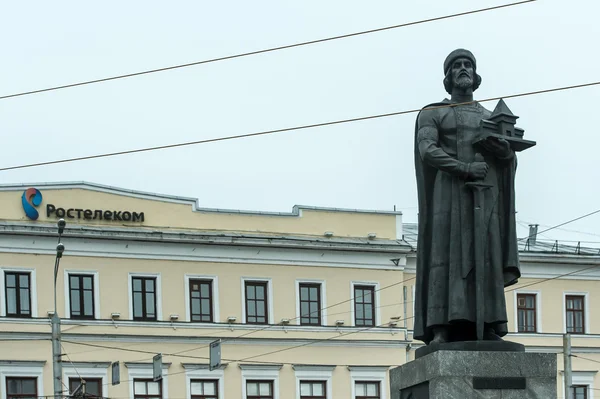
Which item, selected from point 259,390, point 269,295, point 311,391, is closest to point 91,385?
point 259,390

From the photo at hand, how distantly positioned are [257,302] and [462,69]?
36.5m

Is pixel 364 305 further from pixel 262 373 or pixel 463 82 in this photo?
pixel 463 82

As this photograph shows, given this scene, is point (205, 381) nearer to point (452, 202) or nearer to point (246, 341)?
point (246, 341)

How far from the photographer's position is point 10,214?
153 feet

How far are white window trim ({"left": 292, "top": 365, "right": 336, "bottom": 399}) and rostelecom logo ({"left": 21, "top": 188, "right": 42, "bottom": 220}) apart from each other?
10386 mm

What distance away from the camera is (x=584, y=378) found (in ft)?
175

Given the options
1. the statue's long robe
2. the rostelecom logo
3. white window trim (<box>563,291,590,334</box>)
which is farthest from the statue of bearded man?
white window trim (<box>563,291,590,334</box>)

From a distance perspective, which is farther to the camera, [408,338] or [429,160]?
[408,338]

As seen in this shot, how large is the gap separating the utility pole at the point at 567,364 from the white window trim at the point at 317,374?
793 cm

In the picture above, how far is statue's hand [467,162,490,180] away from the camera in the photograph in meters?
13.5

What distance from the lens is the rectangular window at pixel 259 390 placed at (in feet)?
→ 163

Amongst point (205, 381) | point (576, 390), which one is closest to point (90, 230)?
point (205, 381)

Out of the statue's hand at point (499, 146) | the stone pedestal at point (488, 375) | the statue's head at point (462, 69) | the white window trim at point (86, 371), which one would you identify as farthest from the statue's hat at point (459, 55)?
the white window trim at point (86, 371)

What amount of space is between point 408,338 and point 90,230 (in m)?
12.3
